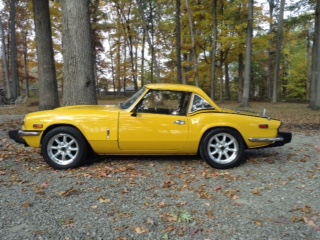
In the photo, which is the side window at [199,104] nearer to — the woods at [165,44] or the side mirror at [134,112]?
the side mirror at [134,112]

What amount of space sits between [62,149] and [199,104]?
251 cm

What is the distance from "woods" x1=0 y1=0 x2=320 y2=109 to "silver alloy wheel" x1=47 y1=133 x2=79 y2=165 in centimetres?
219

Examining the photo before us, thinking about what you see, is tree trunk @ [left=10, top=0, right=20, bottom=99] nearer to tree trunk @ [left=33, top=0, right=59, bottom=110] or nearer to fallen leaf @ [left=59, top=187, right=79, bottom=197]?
tree trunk @ [left=33, top=0, right=59, bottom=110]

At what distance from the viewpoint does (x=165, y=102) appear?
4.86 meters

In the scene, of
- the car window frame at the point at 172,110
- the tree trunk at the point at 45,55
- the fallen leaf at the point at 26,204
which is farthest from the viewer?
the tree trunk at the point at 45,55

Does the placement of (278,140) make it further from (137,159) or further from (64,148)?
(64,148)

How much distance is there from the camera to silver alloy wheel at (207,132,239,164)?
4.75 m

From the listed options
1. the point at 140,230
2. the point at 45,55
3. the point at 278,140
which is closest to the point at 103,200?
the point at 140,230

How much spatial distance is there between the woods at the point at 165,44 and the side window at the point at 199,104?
3048 mm

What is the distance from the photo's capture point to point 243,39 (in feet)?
64.4

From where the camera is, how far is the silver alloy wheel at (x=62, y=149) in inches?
180

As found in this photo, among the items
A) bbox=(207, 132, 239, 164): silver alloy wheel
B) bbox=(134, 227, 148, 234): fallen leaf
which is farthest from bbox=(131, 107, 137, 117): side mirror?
bbox=(134, 227, 148, 234): fallen leaf

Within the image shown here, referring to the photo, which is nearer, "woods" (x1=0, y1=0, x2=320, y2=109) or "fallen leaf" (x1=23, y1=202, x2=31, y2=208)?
"fallen leaf" (x1=23, y1=202, x2=31, y2=208)

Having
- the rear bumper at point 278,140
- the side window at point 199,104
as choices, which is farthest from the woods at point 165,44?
the rear bumper at point 278,140
